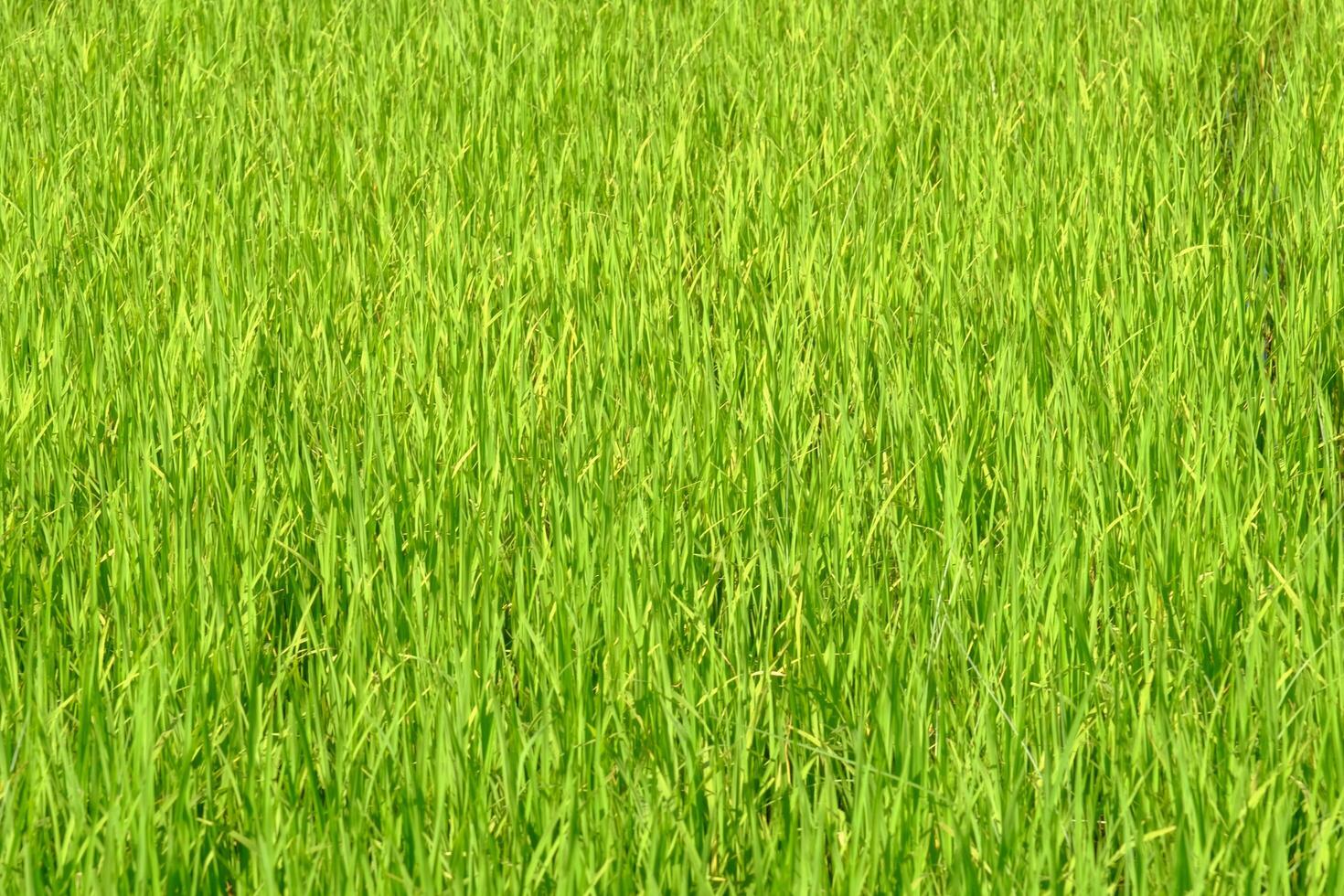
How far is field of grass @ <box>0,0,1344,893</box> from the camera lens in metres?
1.37

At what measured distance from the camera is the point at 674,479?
2.05 m

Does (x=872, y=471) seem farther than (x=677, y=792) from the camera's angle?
Yes

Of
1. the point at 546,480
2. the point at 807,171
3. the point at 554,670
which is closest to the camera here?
the point at 554,670

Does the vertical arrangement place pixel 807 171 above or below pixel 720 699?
above

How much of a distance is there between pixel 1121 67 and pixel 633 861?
9.20 feet

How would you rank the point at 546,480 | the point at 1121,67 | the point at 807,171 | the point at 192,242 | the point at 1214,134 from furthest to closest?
1. the point at 1121,67
2. the point at 1214,134
3. the point at 807,171
4. the point at 192,242
5. the point at 546,480

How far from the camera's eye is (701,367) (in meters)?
2.32

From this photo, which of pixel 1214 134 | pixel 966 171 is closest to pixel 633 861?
pixel 966 171

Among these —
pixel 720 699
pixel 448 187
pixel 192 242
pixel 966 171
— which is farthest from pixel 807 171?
pixel 720 699

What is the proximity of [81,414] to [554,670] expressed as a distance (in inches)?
38.3

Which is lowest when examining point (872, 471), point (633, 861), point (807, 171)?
point (633, 861)

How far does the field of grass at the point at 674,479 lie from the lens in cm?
137

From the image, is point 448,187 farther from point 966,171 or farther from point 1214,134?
point 1214,134

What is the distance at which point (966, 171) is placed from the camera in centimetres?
325
